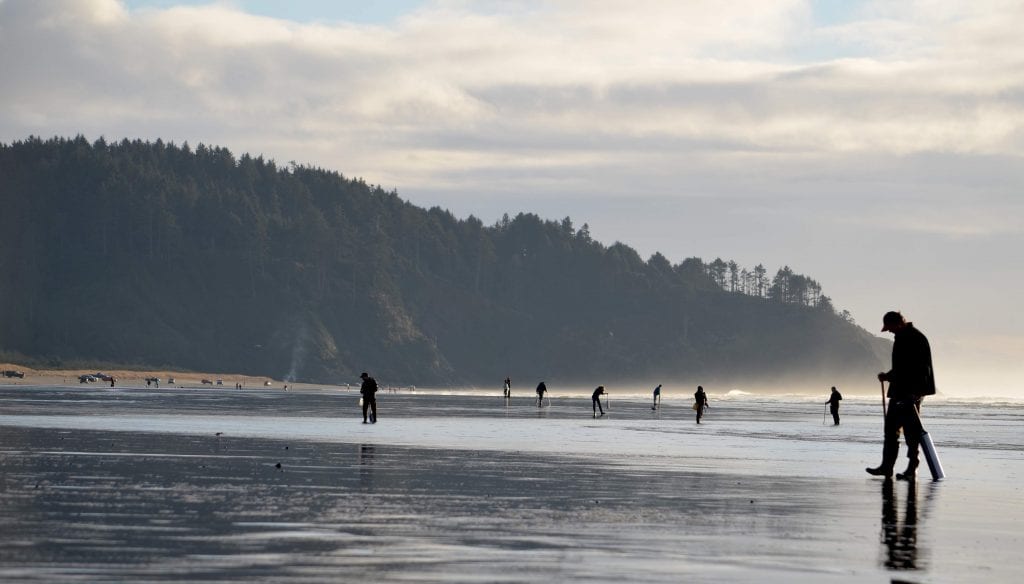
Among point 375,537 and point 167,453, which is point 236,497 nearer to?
point 375,537

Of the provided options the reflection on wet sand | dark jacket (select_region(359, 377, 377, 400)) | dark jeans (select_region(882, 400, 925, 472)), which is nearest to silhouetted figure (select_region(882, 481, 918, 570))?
the reflection on wet sand

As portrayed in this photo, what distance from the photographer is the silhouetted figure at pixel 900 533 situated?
42.8 ft

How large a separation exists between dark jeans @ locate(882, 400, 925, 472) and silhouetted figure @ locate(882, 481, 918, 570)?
2.09m

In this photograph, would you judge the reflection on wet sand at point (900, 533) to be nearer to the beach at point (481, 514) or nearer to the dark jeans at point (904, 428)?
the beach at point (481, 514)

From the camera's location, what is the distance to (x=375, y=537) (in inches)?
558

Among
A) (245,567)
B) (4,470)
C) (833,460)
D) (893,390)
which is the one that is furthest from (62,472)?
(833,460)

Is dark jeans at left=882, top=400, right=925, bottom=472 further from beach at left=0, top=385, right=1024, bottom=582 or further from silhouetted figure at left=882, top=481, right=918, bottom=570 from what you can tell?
silhouetted figure at left=882, top=481, right=918, bottom=570

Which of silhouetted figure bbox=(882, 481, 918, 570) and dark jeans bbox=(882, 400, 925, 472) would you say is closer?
silhouetted figure bbox=(882, 481, 918, 570)

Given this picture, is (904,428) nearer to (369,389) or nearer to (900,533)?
(900,533)

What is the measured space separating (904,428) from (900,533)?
8.27 meters

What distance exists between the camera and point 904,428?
76.6 feet

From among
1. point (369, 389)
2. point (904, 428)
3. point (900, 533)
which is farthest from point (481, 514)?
point (369, 389)

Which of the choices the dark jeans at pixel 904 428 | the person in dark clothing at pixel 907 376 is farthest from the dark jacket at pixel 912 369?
the dark jeans at pixel 904 428

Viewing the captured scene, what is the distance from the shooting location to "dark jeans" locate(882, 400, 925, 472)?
22891 mm
